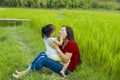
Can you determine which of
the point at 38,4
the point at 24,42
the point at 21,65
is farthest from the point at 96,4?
the point at 21,65

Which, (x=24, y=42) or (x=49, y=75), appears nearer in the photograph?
(x=49, y=75)

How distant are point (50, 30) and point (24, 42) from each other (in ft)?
9.59

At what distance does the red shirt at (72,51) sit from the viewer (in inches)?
174

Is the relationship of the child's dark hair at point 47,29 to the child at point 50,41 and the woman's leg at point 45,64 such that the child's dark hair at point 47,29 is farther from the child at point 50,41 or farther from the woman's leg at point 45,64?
the woman's leg at point 45,64

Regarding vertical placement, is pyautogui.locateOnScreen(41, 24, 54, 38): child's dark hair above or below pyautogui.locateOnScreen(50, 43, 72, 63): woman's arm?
above

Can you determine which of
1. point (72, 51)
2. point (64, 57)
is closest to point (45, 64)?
point (64, 57)

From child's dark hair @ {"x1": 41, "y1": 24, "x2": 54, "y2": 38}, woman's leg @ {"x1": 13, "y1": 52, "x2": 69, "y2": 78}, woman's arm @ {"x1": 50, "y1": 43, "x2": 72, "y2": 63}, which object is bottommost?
woman's leg @ {"x1": 13, "y1": 52, "x2": 69, "y2": 78}

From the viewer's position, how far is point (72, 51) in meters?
4.44

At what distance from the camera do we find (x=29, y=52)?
19.5 feet

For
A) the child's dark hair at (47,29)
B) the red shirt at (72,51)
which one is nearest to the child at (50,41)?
the child's dark hair at (47,29)

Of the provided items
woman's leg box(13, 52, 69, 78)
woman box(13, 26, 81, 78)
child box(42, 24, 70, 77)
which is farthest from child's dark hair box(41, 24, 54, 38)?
woman's leg box(13, 52, 69, 78)

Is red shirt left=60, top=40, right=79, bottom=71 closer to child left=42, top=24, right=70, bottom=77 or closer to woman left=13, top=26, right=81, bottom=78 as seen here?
woman left=13, top=26, right=81, bottom=78

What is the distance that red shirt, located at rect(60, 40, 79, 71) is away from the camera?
442 centimetres

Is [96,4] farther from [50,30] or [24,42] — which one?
[50,30]
